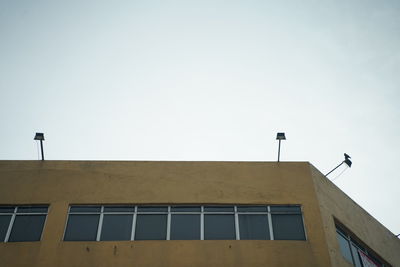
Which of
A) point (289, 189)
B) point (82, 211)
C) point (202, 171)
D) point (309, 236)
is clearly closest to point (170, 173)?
point (202, 171)

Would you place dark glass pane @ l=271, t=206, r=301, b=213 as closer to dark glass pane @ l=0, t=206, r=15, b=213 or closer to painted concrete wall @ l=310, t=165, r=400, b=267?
painted concrete wall @ l=310, t=165, r=400, b=267

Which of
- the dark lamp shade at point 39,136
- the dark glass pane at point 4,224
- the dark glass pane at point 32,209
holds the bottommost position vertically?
the dark glass pane at point 4,224

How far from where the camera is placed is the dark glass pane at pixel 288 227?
589 inches

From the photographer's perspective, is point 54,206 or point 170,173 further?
point 170,173

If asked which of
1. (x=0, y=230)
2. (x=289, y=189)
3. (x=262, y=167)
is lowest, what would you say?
(x=0, y=230)

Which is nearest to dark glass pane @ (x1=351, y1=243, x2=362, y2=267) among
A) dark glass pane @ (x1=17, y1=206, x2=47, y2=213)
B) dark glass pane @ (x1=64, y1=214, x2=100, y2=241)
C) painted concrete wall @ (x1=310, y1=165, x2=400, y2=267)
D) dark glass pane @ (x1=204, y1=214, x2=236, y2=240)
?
painted concrete wall @ (x1=310, y1=165, x2=400, y2=267)

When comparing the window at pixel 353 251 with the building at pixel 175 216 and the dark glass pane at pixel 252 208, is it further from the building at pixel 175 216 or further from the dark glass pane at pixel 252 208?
the dark glass pane at pixel 252 208

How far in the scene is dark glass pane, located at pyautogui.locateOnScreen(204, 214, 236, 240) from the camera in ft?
49.4

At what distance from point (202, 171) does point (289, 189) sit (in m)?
3.50

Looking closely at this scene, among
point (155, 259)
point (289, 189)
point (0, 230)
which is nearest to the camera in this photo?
point (155, 259)

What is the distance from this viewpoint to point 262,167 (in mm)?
16984

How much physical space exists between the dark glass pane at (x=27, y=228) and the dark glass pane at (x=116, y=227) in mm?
2312

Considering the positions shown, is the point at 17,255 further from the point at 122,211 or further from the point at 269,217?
the point at 269,217

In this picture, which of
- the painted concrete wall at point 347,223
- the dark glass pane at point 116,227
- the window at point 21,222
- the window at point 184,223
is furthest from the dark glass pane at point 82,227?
the painted concrete wall at point 347,223
